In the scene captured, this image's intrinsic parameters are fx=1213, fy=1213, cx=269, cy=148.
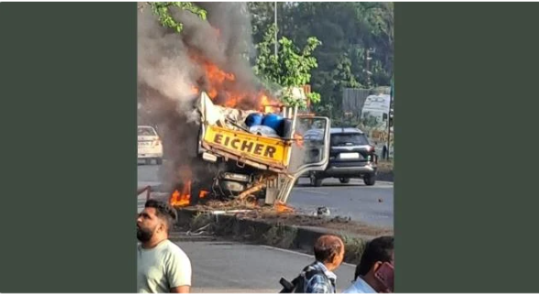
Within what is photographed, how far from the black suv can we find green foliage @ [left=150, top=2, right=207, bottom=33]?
175cm

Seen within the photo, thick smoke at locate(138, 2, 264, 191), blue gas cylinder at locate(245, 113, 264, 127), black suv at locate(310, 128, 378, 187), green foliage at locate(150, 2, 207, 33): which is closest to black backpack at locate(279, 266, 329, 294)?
black suv at locate(310, 128, 378, 187)

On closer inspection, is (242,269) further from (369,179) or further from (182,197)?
(369,179)

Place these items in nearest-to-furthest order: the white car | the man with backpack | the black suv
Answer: the man with backpack, the white car, the black suv

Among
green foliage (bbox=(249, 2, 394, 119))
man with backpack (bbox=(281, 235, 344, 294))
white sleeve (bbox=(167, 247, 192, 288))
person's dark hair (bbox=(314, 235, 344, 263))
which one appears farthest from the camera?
green foliage (bbox=(249, 2, 394, 119))

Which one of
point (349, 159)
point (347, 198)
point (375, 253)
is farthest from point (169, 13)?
point (375, 253)

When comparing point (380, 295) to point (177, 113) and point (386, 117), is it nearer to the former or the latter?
point (386, 117)

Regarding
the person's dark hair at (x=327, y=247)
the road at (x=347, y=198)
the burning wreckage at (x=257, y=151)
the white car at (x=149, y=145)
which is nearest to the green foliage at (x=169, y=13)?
the burning wreckage at (x=257, y=151)

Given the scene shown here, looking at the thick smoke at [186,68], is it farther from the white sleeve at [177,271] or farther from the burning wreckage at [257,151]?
the white sleeve at [177,271]

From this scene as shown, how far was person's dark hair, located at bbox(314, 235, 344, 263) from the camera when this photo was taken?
1159 cm

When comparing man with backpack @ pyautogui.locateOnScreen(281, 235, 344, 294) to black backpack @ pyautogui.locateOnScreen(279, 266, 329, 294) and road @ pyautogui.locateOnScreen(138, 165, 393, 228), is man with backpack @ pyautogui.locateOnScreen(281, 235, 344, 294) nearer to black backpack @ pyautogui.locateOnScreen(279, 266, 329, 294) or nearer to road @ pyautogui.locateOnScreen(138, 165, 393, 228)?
black backpack @ pyautogui.locateOnScreen(279, 266, 329, 294)

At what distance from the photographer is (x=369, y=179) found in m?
11.9

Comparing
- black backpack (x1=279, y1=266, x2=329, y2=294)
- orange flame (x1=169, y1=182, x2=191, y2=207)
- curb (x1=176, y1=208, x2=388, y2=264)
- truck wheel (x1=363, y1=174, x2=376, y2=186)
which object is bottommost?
black backpack (x1=279, y1=266, x2=329, y2=294)

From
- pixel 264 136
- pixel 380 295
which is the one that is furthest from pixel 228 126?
pixel 380 295

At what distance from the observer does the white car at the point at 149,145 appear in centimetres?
1169
